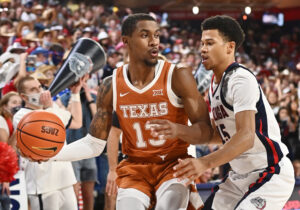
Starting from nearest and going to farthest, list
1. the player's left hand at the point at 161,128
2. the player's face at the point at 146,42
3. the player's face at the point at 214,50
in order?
the player's left hand at the point at 161,128 < the player's face at the point at 214,50 < the player's face at the point at 146,42

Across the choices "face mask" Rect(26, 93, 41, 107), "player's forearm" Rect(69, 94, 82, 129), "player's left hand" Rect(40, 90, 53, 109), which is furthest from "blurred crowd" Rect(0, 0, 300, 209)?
"player's forearm" Rect(69, 94, 82, 129)

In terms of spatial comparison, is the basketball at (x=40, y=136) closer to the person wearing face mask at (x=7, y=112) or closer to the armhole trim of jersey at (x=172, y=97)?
the armhole trim of jersey at (x=172, y=97)

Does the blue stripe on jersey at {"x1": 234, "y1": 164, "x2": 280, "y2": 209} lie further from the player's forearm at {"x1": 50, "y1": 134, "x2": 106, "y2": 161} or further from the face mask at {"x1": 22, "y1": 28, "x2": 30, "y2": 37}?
the face mask at {"x1": 22, "y1": 28, "x2": 30, "y2": 37}

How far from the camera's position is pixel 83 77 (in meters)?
5.78

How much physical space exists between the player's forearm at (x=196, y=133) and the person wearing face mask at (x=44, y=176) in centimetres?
211

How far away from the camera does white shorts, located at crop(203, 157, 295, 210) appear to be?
3236mm

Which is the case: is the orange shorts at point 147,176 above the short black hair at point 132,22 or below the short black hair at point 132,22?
below

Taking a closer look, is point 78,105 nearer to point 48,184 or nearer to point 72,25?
point 48,184

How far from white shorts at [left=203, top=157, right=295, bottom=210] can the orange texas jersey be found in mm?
381

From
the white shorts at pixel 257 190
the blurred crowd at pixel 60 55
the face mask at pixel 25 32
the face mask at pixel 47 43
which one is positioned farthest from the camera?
the face mask at pixel 25 32

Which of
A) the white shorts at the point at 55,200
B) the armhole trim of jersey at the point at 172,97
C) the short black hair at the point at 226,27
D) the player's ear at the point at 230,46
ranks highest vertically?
the short black hair at the point at 226,27

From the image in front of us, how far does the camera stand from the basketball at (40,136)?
155 inches

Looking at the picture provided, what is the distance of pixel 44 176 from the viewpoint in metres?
5.11

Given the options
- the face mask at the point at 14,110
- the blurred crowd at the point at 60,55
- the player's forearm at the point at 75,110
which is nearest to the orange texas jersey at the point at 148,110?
the blurred crowd at the point at 60,55
